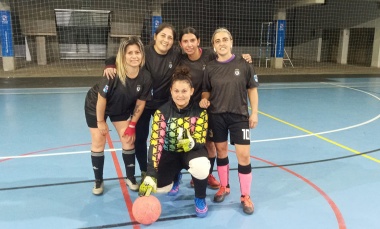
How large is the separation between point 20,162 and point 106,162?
0.96 metres

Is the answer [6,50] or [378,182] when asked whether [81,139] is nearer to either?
[378,182]

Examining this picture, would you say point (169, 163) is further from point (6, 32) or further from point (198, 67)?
point (6, 32)

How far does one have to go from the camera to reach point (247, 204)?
2.88 metres

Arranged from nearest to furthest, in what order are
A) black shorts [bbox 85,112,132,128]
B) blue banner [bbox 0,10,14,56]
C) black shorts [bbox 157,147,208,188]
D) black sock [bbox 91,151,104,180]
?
black shorts [bbox 157,147,208,188] → black shorts [bbox 85,112,132,128] → black sock [bbox 91,151,104,180] → blue banner [bbox 0,10,14,56]

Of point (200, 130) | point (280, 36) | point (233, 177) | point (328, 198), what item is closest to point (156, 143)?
point (200, 130)

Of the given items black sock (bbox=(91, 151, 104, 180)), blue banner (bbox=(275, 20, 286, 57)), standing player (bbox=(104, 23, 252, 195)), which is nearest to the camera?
standing player (bbox=(104, 23, 252, 195))

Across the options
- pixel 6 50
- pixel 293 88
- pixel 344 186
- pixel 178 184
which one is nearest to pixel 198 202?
pixel 178 184

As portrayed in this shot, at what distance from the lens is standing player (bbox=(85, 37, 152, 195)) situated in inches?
111

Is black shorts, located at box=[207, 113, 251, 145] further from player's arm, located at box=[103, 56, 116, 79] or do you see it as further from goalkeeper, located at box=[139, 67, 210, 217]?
player's arm, located at box=[103, 56, 116, 79]

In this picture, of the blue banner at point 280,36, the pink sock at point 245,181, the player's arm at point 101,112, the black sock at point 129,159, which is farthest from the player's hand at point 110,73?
the blue banner at point 280,36

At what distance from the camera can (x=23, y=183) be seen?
338cm

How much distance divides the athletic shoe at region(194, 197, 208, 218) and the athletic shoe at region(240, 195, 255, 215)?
12.9 inches

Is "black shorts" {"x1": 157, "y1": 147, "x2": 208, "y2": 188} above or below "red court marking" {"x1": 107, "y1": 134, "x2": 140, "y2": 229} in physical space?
above

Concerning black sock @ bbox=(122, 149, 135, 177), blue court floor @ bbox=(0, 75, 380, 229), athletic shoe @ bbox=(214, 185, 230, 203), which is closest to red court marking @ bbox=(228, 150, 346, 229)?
blue court floor @ bbox=(0, 75, 380, 229)
